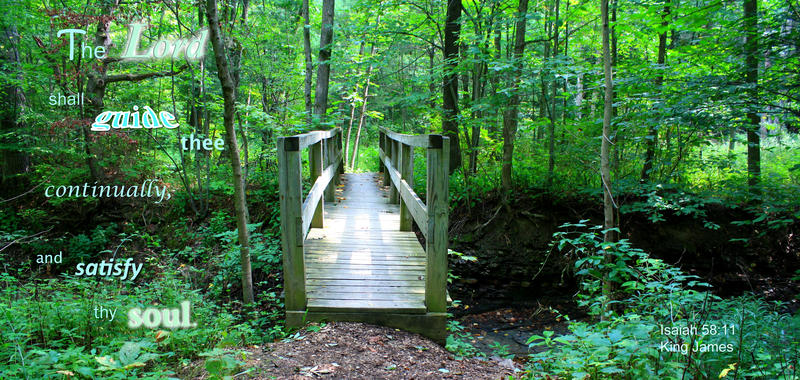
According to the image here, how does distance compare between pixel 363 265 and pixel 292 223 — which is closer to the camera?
pixel 292 223

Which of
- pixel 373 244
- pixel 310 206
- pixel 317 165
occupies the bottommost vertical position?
pixel 373 244

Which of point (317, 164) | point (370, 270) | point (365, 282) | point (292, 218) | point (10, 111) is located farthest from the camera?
point (10, 111)

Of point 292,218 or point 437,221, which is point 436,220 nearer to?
point 437,221

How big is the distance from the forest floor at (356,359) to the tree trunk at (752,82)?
4.86 metres

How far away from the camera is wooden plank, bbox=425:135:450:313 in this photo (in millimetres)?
3350

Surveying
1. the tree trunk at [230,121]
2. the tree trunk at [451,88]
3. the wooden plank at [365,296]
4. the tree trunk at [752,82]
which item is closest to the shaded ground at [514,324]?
the wooden plank at [365,296]

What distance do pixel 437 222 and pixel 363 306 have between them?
3.19ft

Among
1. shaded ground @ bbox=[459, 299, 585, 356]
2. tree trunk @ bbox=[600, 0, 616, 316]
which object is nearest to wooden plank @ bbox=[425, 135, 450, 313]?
tree trunk @ bbox=[600, 0, 616, 316]

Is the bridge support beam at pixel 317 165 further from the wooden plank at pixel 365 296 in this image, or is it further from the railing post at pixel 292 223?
the railing post at pixel 292 223

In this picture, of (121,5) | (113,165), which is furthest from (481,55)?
(113,165)

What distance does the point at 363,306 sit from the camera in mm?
3451

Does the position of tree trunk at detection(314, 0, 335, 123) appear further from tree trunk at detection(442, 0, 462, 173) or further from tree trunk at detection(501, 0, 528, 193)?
tree trunk at detection(501, 0, 528, 193)

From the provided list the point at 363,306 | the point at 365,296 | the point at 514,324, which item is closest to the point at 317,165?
the point at 365,296

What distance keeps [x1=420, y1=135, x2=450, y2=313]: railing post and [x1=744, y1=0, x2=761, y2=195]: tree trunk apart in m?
4.22
